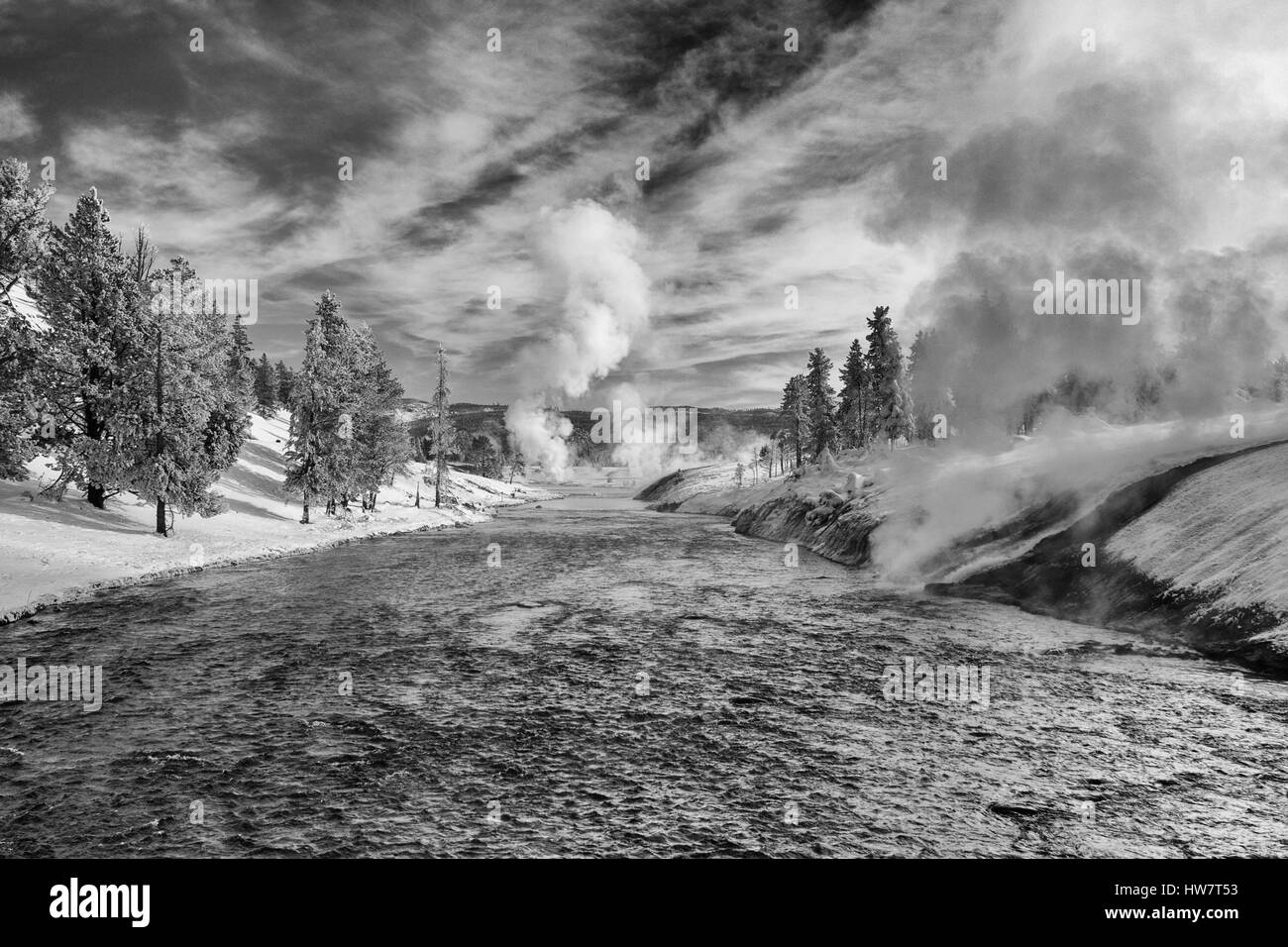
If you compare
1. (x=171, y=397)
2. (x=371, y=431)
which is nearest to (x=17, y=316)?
(x=171, y=397)

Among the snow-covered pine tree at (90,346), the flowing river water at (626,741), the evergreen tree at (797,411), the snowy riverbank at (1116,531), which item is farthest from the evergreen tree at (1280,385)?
the snow-covered pine tree at (90,346)

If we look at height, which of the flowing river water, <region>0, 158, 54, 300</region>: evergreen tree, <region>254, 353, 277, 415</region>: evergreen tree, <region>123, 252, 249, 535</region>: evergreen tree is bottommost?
the flowing river water

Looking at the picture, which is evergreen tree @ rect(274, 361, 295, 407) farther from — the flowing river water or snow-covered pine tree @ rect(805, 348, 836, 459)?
the flowing river water

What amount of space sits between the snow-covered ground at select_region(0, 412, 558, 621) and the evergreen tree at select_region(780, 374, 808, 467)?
57759 millimetres

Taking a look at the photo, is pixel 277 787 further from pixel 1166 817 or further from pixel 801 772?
pixel 1166 817

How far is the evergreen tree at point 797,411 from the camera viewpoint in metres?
101

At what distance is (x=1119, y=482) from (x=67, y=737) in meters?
33.8

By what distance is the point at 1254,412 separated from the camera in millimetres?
26531

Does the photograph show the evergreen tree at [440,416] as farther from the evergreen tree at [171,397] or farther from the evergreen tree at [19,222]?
the evergreen tree at [19,222]

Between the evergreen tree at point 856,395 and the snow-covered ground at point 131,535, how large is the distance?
60.0m

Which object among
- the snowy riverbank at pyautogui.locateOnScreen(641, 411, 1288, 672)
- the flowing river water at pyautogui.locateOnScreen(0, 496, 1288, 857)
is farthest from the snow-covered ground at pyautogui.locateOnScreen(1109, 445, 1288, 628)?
the flowing river water at pyautogui.locateOnScreen(0, 496, 1288, 857)

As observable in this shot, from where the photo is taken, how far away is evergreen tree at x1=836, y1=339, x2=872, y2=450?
3593 inches

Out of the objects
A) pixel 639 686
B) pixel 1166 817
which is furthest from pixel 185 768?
pixel 1166 817

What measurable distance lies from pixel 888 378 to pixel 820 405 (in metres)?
16.1
